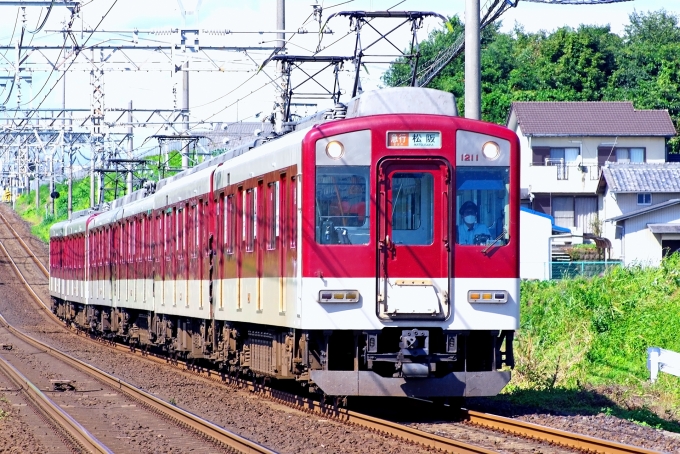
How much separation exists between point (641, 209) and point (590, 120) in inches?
340

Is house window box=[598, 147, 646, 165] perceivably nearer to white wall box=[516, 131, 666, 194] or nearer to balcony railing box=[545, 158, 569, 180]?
white wall box=[516, 131, 666, 194]

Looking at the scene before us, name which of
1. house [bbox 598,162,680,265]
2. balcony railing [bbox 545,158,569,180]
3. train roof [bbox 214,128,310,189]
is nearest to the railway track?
train roof [bbox 214,128,310,189]

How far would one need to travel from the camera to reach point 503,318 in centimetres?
1071

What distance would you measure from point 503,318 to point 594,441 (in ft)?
7.63

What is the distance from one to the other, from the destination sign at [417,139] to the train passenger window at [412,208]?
271 millimetres

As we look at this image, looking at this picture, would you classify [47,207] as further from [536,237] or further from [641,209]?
[536,237]

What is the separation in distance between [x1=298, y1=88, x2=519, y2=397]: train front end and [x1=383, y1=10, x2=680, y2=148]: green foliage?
134 ft

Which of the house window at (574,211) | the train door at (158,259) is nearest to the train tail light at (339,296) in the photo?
the train door at (158,259)

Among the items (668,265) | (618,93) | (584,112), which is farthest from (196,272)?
(618,93)

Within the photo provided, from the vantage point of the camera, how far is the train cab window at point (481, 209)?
420 inches

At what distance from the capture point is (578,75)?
55.7 metres

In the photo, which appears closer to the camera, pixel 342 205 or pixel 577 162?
pixel 342 205

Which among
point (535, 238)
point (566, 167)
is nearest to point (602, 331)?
point (535, 238)

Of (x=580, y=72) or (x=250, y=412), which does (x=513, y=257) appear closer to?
(x=250, y=412)
